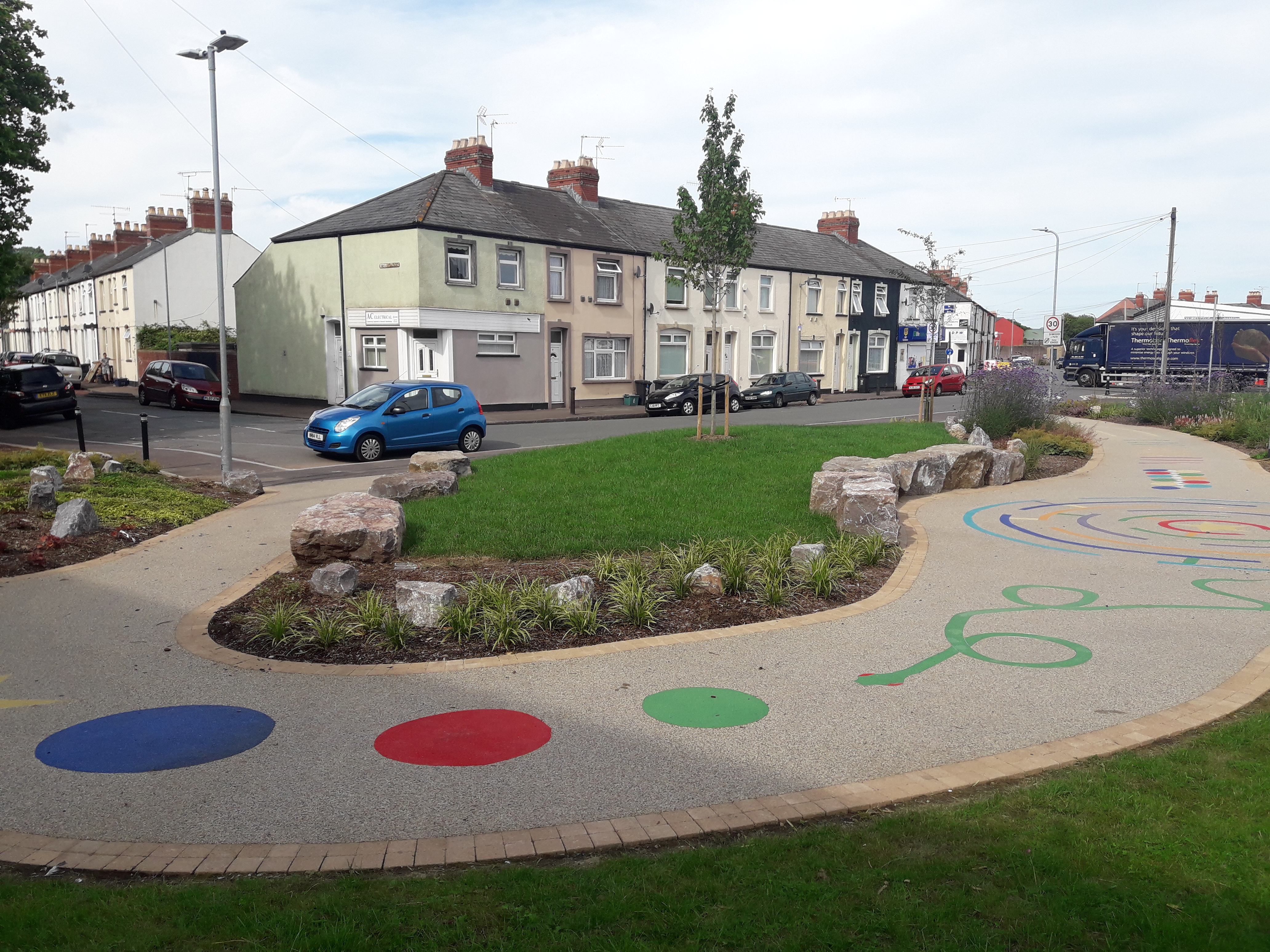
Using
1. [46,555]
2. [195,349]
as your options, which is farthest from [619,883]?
[195,349]

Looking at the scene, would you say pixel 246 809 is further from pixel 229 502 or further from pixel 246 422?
pixel 246 422

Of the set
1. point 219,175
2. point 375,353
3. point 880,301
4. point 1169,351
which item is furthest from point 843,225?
point 219,175

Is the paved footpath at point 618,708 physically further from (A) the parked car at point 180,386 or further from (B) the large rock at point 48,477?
(A) the parked car at point 180,386

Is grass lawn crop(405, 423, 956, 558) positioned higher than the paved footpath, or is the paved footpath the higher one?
grass lawn crop(405, 423, 956, 558)

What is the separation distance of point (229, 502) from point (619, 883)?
11.3 m

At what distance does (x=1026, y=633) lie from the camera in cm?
723

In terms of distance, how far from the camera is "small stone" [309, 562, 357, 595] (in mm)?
8117

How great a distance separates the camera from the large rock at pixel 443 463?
1376cm

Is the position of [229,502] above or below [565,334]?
below

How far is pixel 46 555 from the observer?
9.52m

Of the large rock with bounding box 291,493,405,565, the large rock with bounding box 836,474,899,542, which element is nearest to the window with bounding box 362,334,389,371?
the large rock with bounding box 291,493,405,565

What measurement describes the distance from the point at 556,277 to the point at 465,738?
1238 inches

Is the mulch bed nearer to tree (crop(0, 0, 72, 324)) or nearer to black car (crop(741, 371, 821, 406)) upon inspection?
tree (crop(0, 0, 72, 324))

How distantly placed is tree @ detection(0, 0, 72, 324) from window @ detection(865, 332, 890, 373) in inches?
1522
